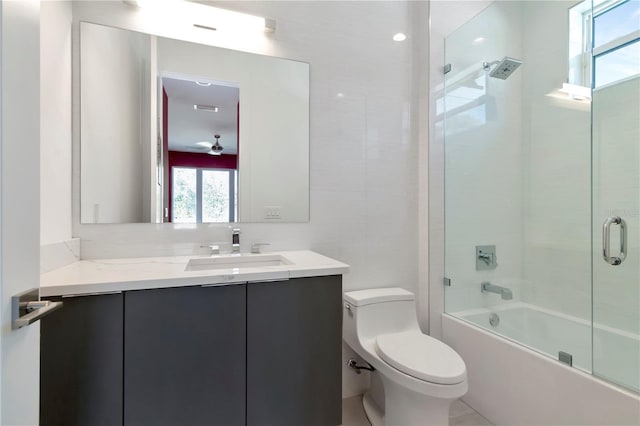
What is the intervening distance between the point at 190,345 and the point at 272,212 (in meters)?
0.79

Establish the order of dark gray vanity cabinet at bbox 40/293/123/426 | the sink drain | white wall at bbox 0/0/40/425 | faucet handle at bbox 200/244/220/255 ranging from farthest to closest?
the sink drain, faucet handle at bbox 200/244/220/255, dark gray vanity cabinet at bbox 40/293/123/426, white wall at bbox 0/0/40/425

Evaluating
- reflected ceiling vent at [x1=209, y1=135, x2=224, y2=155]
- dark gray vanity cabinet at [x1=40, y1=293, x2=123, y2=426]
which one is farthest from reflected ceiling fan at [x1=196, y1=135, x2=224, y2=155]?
dark gray vanity cabinet at [x1=40, y1=293, x2=123, y2=426]

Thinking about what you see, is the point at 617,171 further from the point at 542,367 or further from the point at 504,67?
the point at 542,367

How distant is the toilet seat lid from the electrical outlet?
2.76 ft

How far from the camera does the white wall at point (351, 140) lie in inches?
63.3

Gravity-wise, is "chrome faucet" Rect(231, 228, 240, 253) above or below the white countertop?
above

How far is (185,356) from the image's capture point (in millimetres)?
1047

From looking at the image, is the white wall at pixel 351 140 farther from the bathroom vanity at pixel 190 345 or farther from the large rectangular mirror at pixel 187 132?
the bathroom vanity at pixel 190 345

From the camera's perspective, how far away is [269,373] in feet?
3.80

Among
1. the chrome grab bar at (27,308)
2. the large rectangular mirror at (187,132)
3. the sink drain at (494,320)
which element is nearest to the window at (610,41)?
the sink drain at (494,320)

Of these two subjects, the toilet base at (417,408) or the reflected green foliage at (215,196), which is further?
the reflected green foliage at (215,196)

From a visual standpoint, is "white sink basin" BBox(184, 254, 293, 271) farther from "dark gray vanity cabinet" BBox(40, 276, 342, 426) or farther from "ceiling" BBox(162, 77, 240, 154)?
"ceiling" BBox(162, 77, 240, 154)

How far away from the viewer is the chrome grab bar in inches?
19.9

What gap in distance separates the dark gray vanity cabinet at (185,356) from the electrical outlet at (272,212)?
23.7 inches
